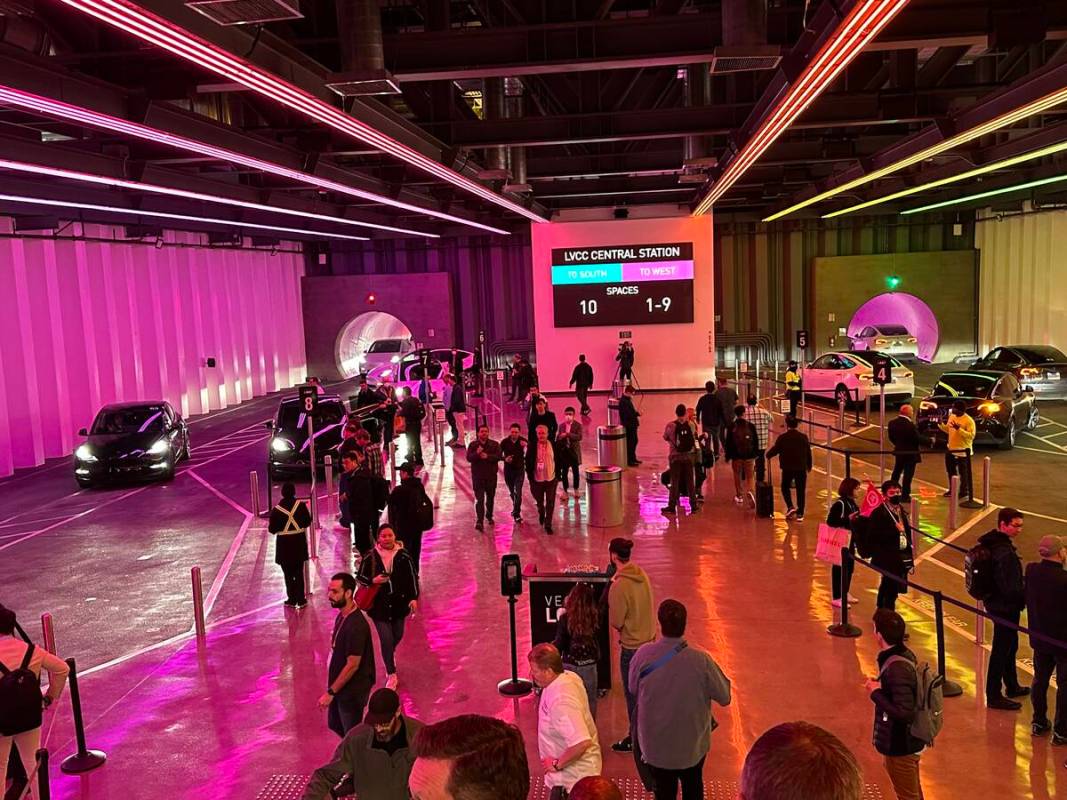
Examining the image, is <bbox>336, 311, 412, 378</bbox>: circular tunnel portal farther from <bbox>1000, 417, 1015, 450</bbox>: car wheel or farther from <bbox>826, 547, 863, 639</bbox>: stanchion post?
<bbox>826, 547, 863, 639</bbox>: stanchion post

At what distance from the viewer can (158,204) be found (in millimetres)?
20375

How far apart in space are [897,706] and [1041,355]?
2360 cm

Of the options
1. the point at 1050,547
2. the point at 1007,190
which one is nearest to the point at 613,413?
the point at 1007,190

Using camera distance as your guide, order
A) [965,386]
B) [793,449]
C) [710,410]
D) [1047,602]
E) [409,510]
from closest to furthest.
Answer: [1047,602]
[409,510]
[793,449]
[710,410]
[965,386]

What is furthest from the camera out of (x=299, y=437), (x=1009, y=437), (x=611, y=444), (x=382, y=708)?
(x=1009, y=437)

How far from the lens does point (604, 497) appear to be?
13.7 metres

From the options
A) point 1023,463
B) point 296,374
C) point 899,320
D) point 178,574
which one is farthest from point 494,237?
point 178,574

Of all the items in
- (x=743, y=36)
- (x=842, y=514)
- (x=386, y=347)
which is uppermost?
(x=743, y=36)

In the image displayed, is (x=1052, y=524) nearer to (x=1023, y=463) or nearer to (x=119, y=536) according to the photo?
(x=1023, y=463)

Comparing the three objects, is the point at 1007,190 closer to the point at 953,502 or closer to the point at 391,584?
the point at 953,502

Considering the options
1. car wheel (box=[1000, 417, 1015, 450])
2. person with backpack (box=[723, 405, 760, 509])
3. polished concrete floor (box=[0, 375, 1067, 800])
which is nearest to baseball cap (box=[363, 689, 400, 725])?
polished concrete floor (box=[0, 375, 1067, 800])

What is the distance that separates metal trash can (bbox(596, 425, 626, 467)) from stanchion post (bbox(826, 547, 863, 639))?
8076 mm

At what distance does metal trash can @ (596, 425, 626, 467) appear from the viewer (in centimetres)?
1723

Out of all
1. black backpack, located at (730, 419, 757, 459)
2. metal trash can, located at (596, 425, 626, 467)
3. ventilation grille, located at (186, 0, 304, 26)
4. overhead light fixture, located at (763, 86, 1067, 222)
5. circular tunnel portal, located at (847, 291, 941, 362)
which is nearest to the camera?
ventilation grille, located at (186, 0, 304, 26)
